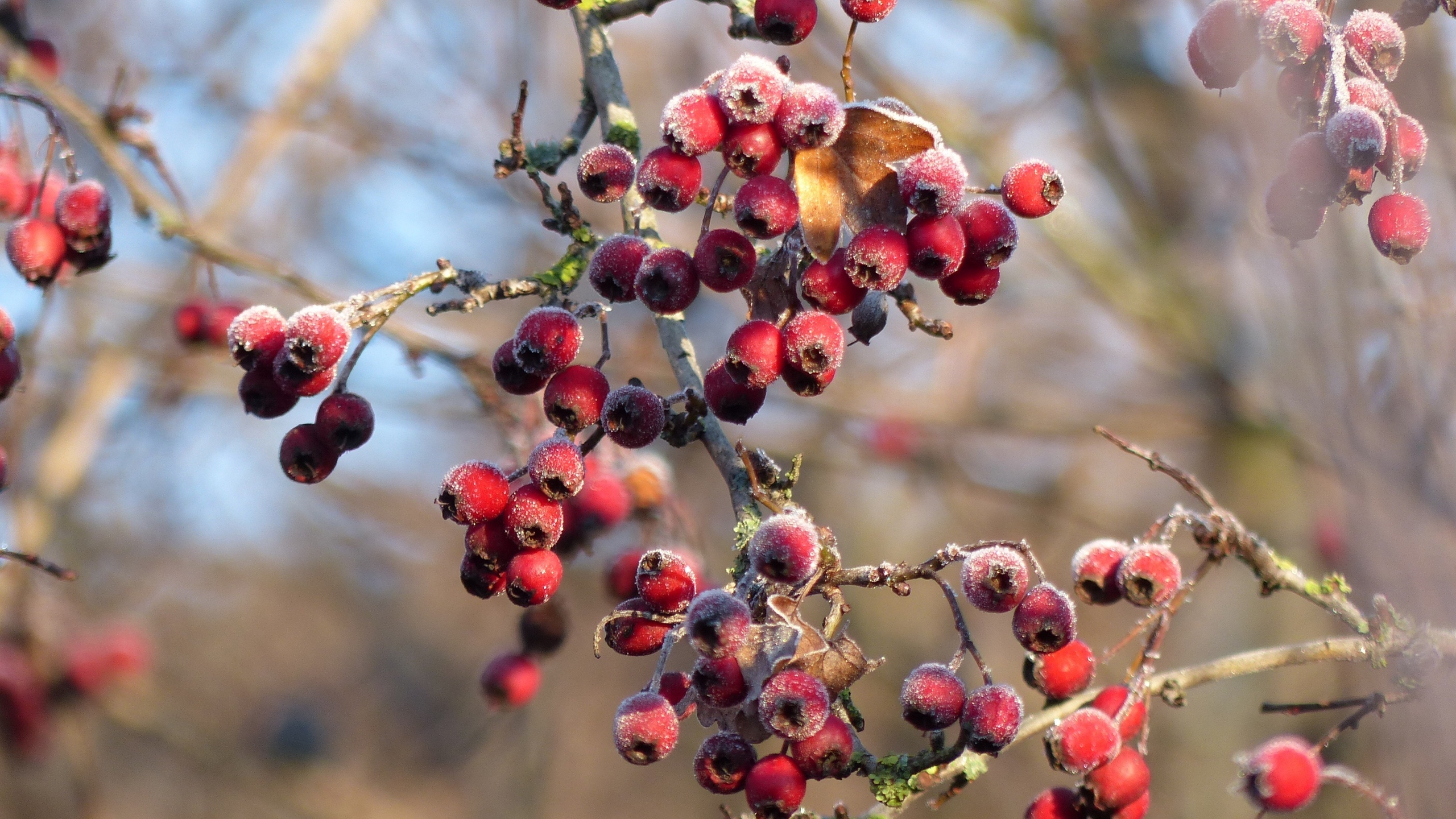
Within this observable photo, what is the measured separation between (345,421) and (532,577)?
0.43 metres

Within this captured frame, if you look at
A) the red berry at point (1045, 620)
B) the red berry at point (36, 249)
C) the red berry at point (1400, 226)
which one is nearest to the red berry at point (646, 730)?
the red berry at point (1045, 620)

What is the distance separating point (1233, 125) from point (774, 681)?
181cm

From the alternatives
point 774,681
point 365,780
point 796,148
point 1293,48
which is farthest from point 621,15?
point 365,780

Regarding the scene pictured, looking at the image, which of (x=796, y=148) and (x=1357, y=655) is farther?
(x=1357, y=655)

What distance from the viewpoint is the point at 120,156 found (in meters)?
2.71


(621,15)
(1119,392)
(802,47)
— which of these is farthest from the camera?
(1119,392)

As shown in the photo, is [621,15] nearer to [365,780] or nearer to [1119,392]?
[1119,392]

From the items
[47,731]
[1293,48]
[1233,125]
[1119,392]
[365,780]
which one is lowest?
[365,780]

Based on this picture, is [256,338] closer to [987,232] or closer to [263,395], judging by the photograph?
[263,395]

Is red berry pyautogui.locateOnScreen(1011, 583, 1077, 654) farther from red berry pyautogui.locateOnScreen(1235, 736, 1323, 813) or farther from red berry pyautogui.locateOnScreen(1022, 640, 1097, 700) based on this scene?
red berry pyautogui.locateOnScreen(1235, 736, 1323, 813)

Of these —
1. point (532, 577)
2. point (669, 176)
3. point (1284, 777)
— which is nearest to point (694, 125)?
point (669, 176)

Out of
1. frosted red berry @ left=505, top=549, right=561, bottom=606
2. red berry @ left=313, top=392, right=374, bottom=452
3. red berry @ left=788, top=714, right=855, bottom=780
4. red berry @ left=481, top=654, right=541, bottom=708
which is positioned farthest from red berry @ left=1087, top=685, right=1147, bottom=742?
red berry @ left=481, top=654, right=541, bottom=708

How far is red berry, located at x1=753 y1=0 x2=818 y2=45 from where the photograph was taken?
155 cm

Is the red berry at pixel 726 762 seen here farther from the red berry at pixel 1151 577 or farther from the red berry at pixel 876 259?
the red berry at pixel 1151 577
